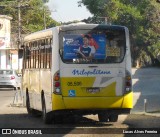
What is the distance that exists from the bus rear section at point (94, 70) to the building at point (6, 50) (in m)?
52.4

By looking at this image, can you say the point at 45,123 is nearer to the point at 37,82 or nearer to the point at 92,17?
the point at 37,82

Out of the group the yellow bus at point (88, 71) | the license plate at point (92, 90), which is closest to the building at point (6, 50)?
the yellow bus at point (88, 71)

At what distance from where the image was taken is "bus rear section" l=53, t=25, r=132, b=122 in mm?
15789

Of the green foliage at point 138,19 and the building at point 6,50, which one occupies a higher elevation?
the green foliage at point 138,19

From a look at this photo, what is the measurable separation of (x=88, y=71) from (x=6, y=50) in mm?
54756

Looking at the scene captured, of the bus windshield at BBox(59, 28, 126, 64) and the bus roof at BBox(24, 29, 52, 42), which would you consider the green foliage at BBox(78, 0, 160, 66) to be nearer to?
the bus roof at BBox(24, 29, 52, 42)

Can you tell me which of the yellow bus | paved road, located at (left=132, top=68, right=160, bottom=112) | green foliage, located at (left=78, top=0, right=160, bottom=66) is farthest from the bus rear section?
green foliage, located at (left=78, top=0, right=160, bottom=66)

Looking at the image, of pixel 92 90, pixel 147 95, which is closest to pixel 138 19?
pixel 147 95

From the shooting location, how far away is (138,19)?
9975 cm

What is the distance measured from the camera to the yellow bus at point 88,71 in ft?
51.8

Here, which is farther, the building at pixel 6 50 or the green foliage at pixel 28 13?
the green foliage at pixel 28 13

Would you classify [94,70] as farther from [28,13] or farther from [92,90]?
[28,13]

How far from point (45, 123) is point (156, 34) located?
8171cm

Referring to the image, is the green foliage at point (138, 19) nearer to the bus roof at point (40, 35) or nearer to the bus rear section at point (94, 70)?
the bus roof at point (40, 35)
